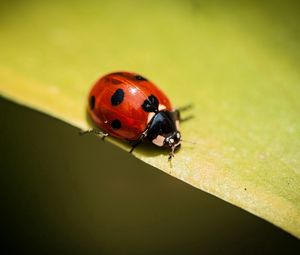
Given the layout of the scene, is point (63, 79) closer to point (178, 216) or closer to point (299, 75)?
point (178, 216)

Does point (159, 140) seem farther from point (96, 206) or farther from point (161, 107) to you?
point (96, 206)

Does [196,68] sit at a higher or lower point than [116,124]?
higher

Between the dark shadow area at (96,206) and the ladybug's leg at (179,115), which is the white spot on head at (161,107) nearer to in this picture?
the ladybug's leg at (179,115)

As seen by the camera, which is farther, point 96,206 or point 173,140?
point 96,206

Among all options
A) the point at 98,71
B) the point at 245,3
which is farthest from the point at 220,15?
the point at 98,71

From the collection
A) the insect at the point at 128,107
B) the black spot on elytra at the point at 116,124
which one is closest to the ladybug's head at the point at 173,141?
the insect at the point at 128,107

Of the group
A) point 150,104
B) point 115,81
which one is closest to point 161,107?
point 150,104

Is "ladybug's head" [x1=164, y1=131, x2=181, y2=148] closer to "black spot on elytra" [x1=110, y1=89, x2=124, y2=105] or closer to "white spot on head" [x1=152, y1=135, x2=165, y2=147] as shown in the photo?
"white spot on head" [x1=152, y1=135, x2=165, y2=147]
